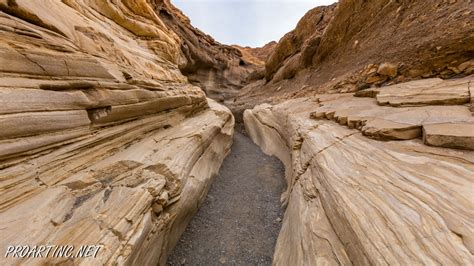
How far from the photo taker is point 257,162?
33.1ft

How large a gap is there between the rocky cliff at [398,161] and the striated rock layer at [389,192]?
0.01m

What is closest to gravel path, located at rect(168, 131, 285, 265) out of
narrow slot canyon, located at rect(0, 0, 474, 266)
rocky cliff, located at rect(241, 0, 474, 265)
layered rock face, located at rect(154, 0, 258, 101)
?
narrow slot canyon, located at rect(0, 0, 474, 266)

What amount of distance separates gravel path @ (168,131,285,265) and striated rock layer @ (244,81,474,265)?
0.70 metres

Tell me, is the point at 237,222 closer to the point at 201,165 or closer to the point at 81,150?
the point at 201,165

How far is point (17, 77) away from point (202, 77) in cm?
2601

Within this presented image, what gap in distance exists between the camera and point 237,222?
5.73 meters

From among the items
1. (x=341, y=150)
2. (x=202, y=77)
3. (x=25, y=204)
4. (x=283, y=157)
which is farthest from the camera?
(x=202, y=77)

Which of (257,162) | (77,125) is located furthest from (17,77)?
(257,162)

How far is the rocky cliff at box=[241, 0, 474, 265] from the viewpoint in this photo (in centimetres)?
216

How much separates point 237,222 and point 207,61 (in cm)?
2508

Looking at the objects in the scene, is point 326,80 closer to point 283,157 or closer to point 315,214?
point 283,157

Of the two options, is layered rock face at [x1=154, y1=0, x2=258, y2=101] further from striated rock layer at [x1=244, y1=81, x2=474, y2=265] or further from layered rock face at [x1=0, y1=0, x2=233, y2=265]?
striated rock layer at [x1=244, y1=81, x2=474, y2=265]

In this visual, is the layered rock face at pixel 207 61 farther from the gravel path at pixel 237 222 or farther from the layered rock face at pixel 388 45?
the gravel path at pixel 237 222

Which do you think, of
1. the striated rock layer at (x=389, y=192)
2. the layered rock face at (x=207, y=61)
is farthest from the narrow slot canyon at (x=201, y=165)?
the layered rock face at (x=207, y=61)
